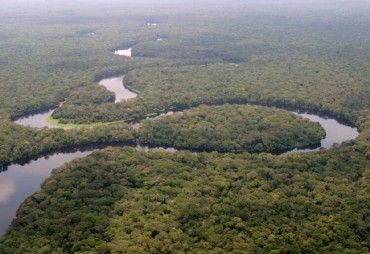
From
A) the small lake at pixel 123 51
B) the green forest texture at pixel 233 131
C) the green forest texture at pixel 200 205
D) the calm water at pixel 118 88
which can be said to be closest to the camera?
the green forest texture at pixel 200 205

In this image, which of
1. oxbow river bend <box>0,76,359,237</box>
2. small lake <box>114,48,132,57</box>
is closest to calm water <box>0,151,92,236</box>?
oxbow river bend <box>0,76,359,237</box>

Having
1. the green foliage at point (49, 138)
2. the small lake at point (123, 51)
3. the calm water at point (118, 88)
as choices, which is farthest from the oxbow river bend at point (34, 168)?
the small lake at point (123, 51)

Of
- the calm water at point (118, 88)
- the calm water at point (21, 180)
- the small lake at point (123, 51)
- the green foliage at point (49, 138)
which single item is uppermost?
the small lake at point (123, 51)

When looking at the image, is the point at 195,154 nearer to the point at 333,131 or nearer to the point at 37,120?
the point at 333,131

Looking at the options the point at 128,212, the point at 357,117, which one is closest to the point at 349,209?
the point at 128,212

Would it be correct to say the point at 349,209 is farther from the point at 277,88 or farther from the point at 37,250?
the point at 277,88

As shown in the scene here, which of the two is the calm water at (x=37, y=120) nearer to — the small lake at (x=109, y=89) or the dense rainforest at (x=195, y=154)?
the small lake at (x=109, y=89)

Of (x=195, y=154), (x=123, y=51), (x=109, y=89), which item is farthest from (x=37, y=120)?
(x=123, y=51)
